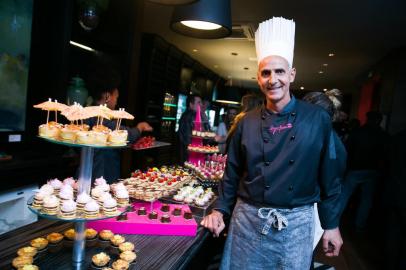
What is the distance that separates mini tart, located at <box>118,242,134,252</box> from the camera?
141 centimetres

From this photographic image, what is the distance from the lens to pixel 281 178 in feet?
5.20

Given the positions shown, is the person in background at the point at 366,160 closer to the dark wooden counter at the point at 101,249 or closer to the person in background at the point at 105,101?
the person in background at the point at 105,101

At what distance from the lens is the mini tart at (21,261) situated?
119cm

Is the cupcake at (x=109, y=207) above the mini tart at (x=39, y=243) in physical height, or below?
above

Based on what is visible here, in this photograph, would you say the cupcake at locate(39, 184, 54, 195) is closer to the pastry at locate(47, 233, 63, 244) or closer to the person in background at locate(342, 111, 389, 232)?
the pastry at locate(47, 233, 63, 244)

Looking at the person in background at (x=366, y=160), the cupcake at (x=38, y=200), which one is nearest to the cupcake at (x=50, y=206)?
the cupcake at (x=38, y=200)

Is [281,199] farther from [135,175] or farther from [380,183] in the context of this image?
[380,183]

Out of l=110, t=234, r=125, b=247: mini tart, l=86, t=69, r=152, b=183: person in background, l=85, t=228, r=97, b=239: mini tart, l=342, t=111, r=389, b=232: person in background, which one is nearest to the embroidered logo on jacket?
l=110, t=234, r=125, b=247: mini tart

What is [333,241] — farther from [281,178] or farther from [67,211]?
[67,211]

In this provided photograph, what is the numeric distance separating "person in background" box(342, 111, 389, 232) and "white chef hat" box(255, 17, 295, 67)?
161 inches

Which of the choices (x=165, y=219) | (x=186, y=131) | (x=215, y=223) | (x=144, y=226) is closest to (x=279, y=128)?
(x=215, y=223)

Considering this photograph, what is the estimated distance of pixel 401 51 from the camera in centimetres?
589

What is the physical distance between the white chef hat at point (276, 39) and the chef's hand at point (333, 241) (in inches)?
38.7

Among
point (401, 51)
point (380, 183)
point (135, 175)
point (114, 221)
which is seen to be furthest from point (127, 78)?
point (401, 51)
